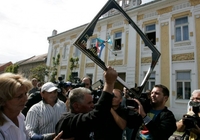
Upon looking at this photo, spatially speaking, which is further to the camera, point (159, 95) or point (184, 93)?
point (184, 93)

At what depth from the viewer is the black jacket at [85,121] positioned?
116 centimetres

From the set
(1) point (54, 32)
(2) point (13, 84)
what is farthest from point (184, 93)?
(1) point (54, 32)

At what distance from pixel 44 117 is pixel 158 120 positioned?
165 centimetres

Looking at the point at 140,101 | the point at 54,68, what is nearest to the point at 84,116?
the point at 140,101

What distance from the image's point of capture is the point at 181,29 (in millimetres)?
9602

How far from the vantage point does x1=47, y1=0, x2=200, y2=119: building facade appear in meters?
8.86

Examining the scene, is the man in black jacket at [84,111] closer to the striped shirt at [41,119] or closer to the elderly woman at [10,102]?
the elderly woman at [10,102]

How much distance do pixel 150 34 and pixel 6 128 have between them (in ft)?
36.8

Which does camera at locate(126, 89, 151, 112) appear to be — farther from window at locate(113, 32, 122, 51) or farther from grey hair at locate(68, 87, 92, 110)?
window at locate(113, 32, 122, 51)

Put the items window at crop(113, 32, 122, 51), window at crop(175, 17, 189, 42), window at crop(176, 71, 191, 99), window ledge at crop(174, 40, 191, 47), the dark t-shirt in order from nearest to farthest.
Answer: the dark t-shirt
window at crop(176, 71, 191, 99)
window ledge at crop(174, 40, 191, 47)
window at crop(175, 17, 189, 42)
window at crop(113, 32, 122, 51)

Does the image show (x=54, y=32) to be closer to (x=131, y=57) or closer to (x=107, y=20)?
(x=107, y=20)

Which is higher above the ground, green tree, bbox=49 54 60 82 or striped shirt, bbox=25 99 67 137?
green tree, bbox=49 54 60 82

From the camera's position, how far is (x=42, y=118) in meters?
2.07

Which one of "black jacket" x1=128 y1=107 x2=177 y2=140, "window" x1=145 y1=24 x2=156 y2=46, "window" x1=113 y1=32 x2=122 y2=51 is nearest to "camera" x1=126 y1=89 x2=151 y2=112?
"black jacket" x1=128 y1=107 x2=177 y2=140
